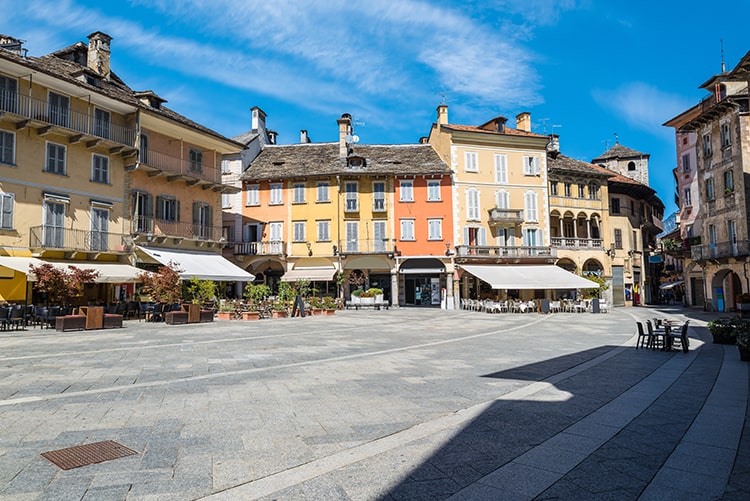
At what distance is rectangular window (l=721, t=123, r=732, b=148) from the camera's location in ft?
95.8

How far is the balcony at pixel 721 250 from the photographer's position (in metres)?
28.0

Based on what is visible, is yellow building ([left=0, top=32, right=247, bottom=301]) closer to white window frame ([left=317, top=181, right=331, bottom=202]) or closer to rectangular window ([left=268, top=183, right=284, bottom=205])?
rectangular window ([left=268, top=183, right=284, bottom=205])

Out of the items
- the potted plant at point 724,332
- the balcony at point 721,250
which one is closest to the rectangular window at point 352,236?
the balcony at point 721,250

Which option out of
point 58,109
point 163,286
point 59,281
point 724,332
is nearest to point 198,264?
point 163,286

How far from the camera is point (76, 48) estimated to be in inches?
1061

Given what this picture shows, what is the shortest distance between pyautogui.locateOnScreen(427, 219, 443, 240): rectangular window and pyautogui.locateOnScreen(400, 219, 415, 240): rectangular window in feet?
3.97

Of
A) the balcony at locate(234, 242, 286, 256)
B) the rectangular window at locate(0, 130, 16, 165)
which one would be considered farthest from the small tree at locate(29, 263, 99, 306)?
the balcony at locate(234, 242, 286, 256)

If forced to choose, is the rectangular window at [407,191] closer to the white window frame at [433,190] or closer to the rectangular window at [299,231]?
the white window frame at [433,190]

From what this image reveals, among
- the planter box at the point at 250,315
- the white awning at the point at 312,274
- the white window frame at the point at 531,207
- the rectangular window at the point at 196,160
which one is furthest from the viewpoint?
the white window frame at the point at 531,207

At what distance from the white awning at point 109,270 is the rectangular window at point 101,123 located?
6.45 meters

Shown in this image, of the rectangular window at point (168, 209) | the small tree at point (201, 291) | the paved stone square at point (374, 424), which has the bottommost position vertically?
the paved stone square at point (374, 424)

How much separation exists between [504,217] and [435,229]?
4968 mm

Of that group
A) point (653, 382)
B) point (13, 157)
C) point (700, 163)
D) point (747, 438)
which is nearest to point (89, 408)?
point (747, 438)

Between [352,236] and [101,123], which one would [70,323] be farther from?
[352,236]
